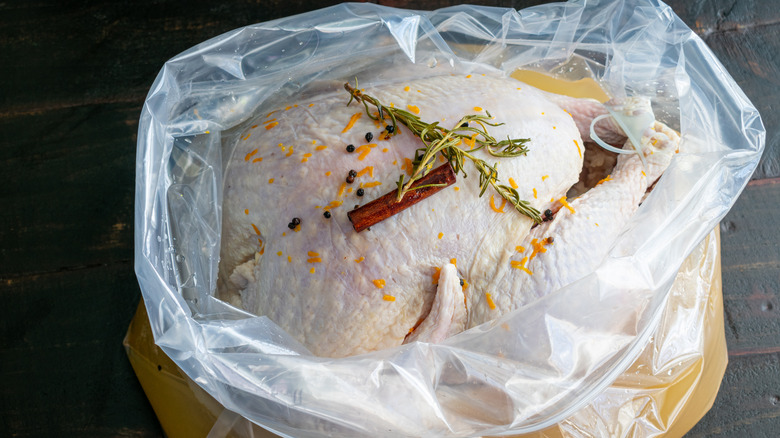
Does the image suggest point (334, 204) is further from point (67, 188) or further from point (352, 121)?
point (67, 188)

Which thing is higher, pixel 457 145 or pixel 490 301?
pixel 457 145

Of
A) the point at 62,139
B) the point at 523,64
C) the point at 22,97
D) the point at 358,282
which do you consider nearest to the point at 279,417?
the point at 358,282

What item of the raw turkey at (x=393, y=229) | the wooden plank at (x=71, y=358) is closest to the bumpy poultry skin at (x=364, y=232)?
the raw turkey at (x=393, y=229)

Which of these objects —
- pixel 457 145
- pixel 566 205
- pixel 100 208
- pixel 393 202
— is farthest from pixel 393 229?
pixel 100 208

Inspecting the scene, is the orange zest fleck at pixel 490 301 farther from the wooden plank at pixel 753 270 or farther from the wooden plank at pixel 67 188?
the wooden plank at pixel 67 188

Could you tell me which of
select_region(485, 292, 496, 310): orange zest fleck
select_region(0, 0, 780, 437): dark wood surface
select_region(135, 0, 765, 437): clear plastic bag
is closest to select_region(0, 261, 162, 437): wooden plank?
select_region(0, 0, 780, 437): dark wood surface

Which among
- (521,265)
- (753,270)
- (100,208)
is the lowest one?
(753,270)

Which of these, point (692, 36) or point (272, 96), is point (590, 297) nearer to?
point (692, 36)
